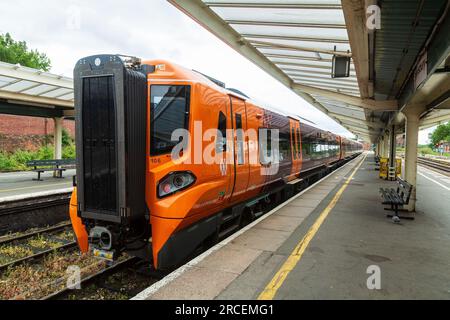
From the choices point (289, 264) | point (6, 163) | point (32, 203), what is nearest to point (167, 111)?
point (289, 264)

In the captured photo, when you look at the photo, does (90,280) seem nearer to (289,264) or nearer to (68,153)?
(289,264)

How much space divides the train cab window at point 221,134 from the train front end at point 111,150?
1134mm

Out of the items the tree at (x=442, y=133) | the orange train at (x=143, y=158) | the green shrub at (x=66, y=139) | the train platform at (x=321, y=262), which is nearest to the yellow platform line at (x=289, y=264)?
the train platform at (x=321, y=262)

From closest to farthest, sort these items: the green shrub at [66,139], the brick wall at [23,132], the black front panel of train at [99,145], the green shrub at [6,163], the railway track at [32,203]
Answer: the black front panel of train at [99,145]
the railway track at [32,203]
the green shrub at [6,163]
the brick wall at [23,132]
the green shrub at [66,139]

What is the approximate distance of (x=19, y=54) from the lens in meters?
40.4

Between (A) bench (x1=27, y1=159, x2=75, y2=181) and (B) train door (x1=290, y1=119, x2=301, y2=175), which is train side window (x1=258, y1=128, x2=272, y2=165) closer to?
(B) train door (x1=290, y1=119, x2=301, y2=175)

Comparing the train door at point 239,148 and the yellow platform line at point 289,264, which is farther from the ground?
the train door at point 239,148

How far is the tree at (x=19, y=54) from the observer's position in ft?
126

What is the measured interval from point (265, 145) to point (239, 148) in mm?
1413

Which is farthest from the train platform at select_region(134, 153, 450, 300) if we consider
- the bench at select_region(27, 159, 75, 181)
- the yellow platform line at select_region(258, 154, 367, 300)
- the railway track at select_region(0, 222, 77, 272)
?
the bench at select_region(27, 159, 75, 181)

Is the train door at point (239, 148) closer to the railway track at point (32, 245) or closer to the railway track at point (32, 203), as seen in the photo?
the railway track at point (32, 245)
